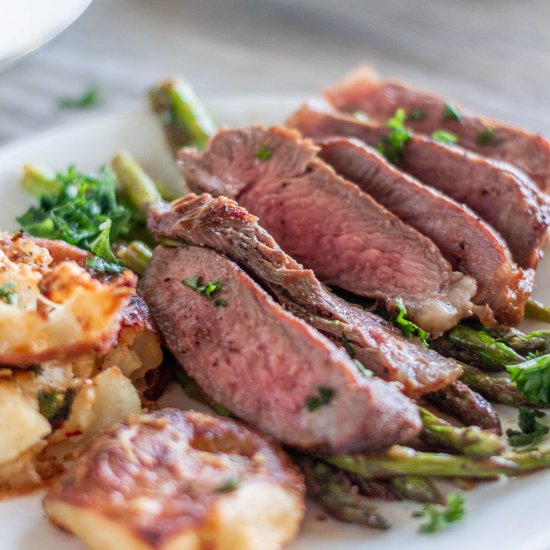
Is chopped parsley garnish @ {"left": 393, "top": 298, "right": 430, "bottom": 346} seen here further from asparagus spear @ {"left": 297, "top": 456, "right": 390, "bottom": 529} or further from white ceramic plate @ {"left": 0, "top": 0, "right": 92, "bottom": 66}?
white ceramic plate @ {"left": 0, "top": 0, "right": 92, "bottom": 66}

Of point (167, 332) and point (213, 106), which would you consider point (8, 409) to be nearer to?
point (167, 332)

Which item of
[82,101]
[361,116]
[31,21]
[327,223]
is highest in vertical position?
[31,21]

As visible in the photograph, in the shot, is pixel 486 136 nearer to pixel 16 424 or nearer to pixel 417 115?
pixel 417 115

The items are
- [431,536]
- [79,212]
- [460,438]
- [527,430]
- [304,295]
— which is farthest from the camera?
[79,212]

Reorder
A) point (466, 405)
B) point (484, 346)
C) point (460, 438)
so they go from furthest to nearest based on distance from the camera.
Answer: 1. point (484, 346)
2. point (466, 405)
3. point (460, 438)

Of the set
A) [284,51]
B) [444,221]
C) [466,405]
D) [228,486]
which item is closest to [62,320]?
[228,486]

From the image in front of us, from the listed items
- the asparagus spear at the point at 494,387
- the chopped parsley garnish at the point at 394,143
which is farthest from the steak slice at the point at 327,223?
the chopped parsley garnish at the point at 394,143

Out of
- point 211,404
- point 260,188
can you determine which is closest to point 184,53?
point 260,188
